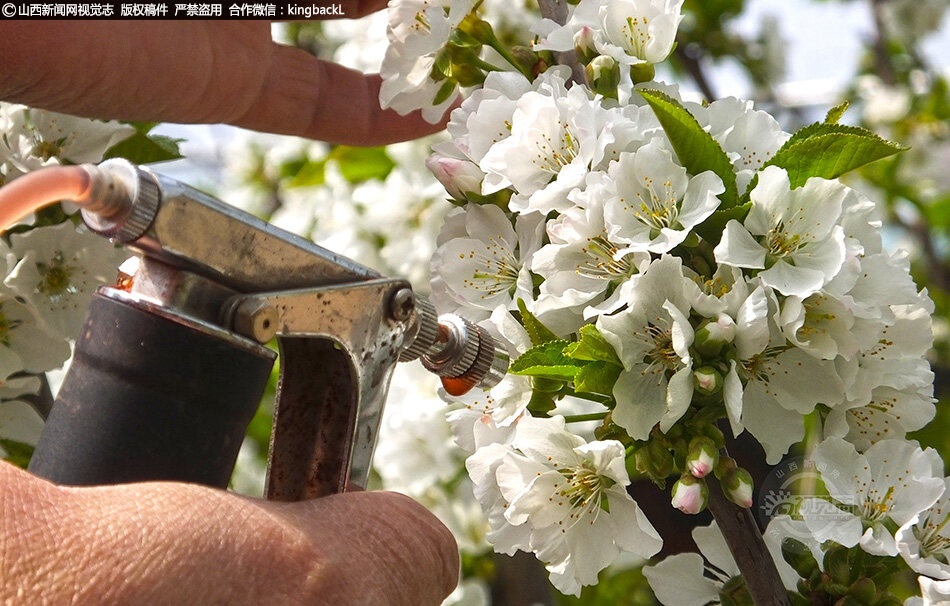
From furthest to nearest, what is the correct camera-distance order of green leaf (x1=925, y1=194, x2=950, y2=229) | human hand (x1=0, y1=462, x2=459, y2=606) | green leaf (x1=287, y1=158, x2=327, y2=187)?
green leaf (x1=925, y1=194, x2=950, y2=229) < green leaf (x1=287, y1=158, x2=327, y2=187) < human hand (x1=0, y1=462, x2=459, y2=606)

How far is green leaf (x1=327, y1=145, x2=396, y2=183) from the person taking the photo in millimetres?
1989

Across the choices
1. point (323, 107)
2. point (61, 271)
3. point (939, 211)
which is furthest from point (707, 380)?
point (939, 211)

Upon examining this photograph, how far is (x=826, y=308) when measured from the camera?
31.2 inches

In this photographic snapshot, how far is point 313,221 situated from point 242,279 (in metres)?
1.53

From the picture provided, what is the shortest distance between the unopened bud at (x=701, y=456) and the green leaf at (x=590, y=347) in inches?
3.6

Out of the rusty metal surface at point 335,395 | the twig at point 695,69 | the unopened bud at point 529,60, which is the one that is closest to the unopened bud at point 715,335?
the rusty metal surface at point 335,395

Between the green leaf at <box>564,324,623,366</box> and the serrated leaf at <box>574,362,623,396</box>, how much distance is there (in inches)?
0.6

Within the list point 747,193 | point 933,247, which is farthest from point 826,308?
point 933,247

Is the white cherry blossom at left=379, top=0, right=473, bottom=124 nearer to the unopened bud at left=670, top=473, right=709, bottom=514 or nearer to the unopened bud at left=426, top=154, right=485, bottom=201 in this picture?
the unopened bud at left=426, top=154, right=485, bottom=201

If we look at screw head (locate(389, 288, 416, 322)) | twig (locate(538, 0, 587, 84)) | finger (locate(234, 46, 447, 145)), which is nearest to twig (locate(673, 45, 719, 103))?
finger (locate(234, 46, 447, 145))

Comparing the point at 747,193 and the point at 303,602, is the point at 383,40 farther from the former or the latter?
the point at 303,602

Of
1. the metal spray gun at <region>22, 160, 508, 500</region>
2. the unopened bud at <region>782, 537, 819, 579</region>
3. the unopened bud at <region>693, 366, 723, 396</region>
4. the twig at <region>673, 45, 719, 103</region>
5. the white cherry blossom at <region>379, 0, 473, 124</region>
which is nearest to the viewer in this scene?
the metal spray gun at <region>22, 160, 508, 500</region>

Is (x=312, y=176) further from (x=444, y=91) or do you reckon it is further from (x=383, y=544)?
(x=383, y=544)

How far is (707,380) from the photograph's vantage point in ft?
2.48
